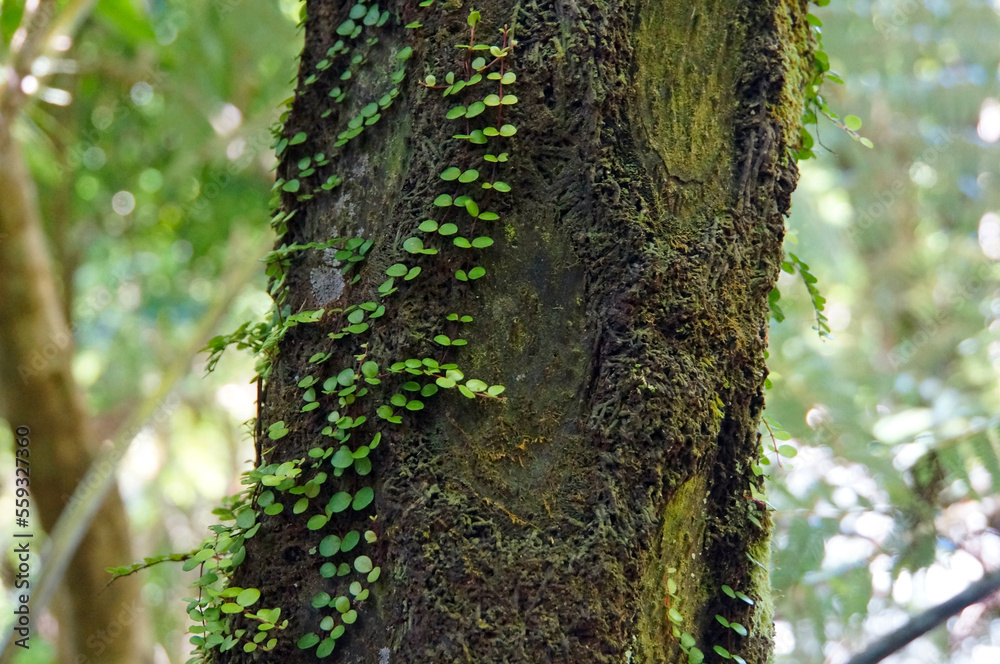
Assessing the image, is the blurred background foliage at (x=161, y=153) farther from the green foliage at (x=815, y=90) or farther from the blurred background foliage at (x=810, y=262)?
the green foliage at (x=815, y=90)

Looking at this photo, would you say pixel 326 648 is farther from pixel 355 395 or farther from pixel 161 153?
pixel 161 153

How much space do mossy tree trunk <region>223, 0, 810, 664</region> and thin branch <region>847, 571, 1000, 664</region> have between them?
0.18 m

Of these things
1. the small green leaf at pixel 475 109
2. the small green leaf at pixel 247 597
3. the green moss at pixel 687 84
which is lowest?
the small green leaf at pixel 247 597

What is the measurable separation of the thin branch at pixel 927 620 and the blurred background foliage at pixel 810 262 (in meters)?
0.21

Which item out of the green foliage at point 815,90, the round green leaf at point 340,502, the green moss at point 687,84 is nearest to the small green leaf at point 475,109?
the green moss at point 687,84

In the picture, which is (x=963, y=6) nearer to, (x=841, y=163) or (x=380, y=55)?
(x=841, y=163)

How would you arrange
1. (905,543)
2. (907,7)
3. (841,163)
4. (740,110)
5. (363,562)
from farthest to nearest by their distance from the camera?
(841,163) < (907,7) < (905,543) < (740,110) < (363,562)

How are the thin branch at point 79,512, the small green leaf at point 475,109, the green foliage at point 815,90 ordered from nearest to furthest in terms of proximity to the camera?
the small green leaf at point 475,109 < the green foliage at point 815,90 < the thin branch at point 79,512

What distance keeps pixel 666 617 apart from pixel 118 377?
9.22 meters

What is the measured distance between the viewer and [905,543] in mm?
3244

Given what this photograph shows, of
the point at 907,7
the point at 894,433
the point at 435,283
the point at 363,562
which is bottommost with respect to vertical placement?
the point at 363,562

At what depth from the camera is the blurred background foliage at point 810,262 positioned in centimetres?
351

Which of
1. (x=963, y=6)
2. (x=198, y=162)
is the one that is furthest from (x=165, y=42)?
(x=963, y=6)

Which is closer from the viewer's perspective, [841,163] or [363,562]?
[363,562]
